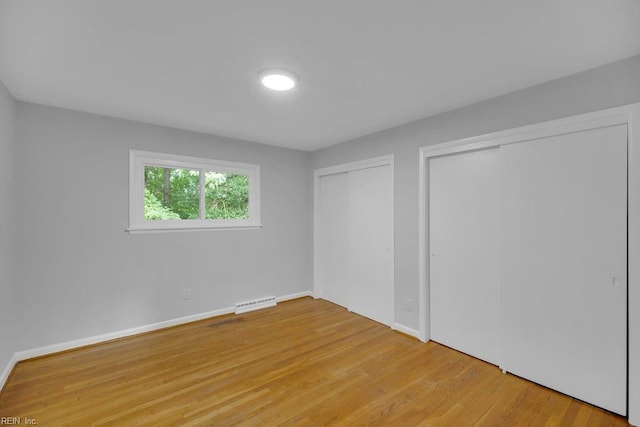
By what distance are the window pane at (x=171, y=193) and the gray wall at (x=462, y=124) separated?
2139mm

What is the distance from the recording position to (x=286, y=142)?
4324 millimetres

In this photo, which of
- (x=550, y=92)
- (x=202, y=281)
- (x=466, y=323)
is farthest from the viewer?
(x=202, y=281)

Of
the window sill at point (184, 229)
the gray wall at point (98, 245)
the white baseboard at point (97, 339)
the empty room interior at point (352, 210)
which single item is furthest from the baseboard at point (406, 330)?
the window sill at point (184, 229)

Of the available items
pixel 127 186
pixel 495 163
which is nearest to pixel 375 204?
pixel 495 163

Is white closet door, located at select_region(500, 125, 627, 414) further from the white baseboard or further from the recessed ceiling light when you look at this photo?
the white baseboard

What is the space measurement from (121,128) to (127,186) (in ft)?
2.20

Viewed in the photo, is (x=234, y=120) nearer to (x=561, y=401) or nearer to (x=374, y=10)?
(x=374, y=10)

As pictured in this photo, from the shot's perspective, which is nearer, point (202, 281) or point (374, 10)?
point (374, 10)

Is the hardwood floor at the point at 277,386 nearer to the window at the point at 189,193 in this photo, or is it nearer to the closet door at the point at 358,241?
the closet door at the point at 358,241

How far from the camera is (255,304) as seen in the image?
4.20m

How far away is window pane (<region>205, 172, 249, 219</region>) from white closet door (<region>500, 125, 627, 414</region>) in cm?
334

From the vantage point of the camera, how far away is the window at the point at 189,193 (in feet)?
11.0

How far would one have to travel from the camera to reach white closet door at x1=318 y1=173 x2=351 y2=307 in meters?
4.33

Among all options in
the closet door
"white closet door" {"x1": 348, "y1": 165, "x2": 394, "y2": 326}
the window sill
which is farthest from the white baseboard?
"white closet door" {"x1": 348, "y1": 165, "x2": 394, "y2": 326}
